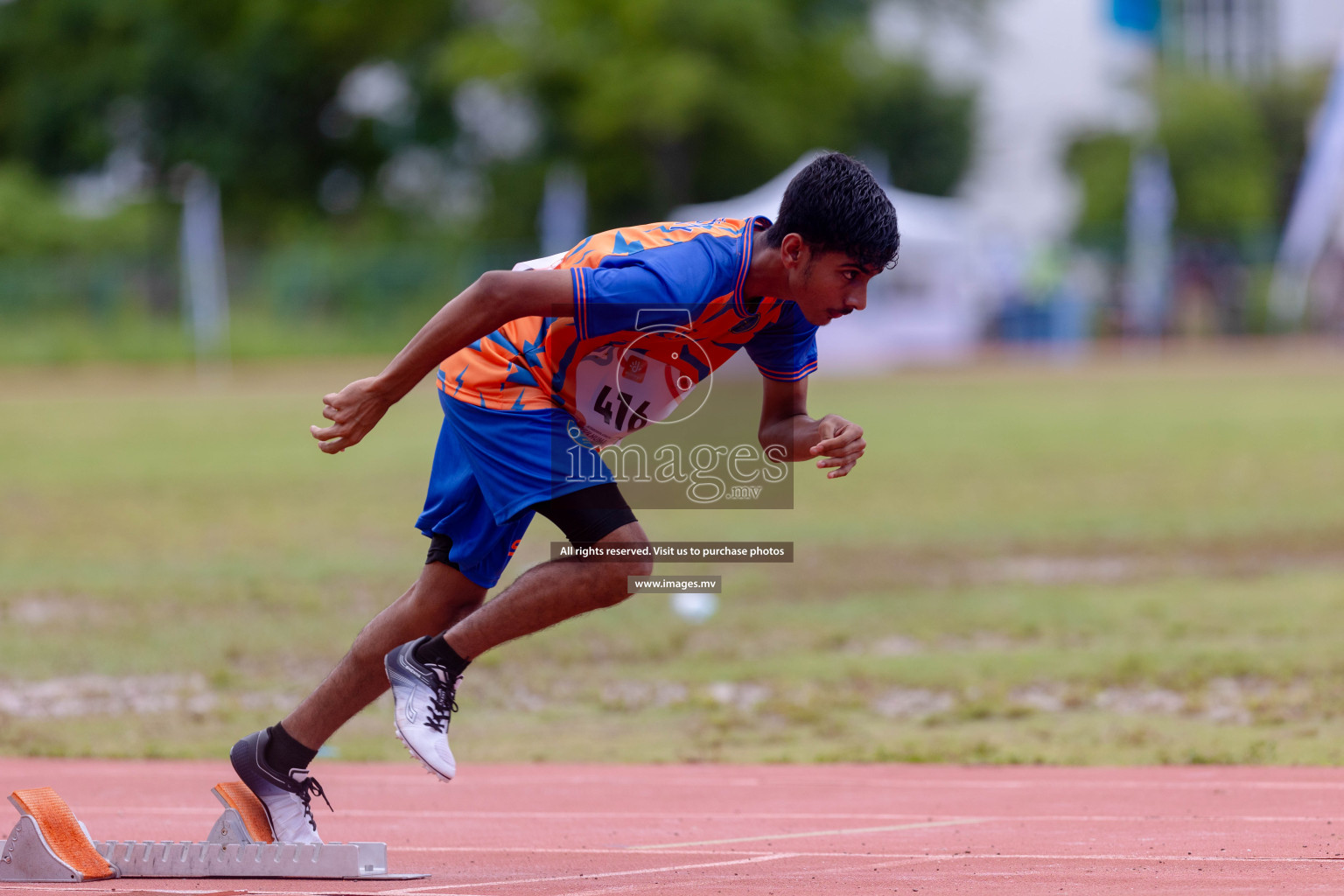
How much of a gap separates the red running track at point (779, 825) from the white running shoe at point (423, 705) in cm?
41

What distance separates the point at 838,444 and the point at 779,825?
70.5 inches

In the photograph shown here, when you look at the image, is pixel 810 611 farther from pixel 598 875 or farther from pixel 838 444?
pixel 838 444

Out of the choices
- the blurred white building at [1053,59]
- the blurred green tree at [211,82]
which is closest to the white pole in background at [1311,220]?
the blurred white building at [1053,59]

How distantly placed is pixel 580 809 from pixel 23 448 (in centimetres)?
1787

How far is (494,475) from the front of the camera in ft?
14.9

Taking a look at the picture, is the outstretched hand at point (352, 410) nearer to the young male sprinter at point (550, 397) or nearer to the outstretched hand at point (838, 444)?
the young male sprinter at point (550, 397)

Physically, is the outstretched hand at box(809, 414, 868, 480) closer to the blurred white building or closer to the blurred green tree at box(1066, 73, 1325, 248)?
the blurred green tree at box(1066, 73, 1325, 248)

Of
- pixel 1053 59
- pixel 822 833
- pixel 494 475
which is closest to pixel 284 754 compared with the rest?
pixel 494 475

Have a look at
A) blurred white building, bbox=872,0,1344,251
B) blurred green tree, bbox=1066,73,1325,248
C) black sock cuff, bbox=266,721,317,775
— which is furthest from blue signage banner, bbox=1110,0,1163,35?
black sock cuff, bbox=266,721,317,775

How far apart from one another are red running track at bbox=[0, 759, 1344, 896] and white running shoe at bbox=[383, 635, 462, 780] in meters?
0.41

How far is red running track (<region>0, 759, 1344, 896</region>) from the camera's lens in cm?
469

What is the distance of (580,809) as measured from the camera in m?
6.18

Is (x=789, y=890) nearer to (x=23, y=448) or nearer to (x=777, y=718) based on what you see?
(x=777, y=718)

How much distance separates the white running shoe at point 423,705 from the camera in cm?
450
